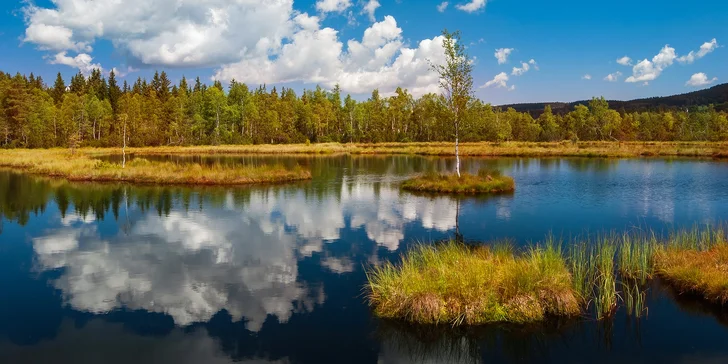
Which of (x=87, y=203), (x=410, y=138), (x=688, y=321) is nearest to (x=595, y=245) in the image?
(x=688, y=321)

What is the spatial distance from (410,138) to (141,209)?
4035 inches

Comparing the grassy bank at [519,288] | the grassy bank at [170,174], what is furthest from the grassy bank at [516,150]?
the grassy bank at [519,288]

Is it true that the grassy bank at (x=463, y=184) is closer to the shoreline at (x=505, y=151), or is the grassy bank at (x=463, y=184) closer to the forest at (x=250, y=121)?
the shoreline at (x=505, y=151)

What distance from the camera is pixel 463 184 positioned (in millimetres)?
36062

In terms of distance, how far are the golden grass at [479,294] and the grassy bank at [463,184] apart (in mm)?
22348

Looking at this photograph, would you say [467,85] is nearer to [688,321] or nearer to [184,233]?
[184,233]

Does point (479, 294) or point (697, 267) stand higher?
point (697, 267)

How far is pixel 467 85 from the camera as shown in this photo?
3809cm

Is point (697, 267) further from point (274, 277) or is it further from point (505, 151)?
point (505, 151)

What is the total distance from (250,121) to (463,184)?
329 feet

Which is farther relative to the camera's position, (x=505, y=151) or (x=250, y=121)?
(x=250, y=121)

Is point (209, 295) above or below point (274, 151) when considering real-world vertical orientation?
below

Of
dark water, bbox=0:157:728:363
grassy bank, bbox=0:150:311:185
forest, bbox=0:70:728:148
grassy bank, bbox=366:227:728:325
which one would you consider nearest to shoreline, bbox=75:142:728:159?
forest, bbox=0:70:728:148

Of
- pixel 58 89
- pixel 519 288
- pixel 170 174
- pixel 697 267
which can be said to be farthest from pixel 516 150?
pixel 58 89
